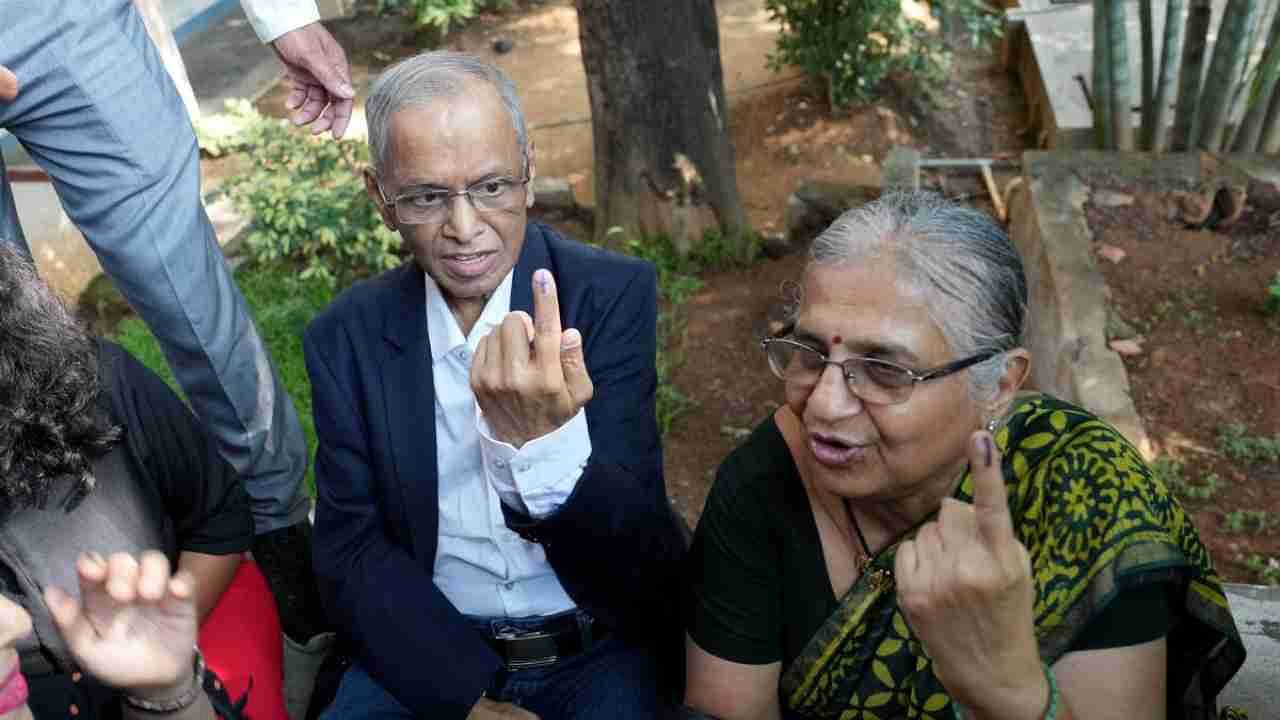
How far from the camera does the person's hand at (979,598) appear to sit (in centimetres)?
157

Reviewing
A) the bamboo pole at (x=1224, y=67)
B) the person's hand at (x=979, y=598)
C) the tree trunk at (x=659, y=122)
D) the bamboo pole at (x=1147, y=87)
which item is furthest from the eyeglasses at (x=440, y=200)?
the bamboo pole at (x=1147, y=87)

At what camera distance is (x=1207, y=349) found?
4.23 metres

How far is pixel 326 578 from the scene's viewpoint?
2.48 meters

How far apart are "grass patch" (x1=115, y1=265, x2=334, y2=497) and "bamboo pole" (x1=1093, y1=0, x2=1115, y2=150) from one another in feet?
11.7

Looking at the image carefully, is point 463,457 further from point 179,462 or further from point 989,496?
point 989,496

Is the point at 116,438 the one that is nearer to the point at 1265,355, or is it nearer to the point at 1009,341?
the point at 1009,341

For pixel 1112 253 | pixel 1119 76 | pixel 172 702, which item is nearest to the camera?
pixel 172 702

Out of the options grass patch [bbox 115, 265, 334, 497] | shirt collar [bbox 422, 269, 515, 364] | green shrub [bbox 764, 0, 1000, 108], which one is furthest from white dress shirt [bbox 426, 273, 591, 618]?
green shrub [bbox 764, 0, 1000, 108]

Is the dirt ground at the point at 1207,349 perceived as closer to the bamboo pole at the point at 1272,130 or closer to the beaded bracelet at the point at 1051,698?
the bamboo pole at the point at 1272,130

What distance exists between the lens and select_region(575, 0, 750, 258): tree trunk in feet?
16.7

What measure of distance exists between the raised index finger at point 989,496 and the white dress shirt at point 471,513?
1.08 m

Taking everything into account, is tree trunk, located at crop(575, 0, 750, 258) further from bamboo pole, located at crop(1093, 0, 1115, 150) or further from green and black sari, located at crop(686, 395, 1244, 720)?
green and black sari, located at crop(686, 395, 1244, 720)

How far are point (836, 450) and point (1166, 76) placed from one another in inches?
151

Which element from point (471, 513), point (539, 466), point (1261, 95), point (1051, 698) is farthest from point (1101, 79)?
point (1051, 698)
